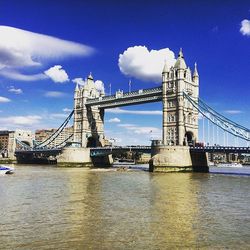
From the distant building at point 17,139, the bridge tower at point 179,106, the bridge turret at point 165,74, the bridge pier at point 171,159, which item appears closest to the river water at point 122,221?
the bridge pier at point 171,159

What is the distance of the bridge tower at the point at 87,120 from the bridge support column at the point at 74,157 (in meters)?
10.2

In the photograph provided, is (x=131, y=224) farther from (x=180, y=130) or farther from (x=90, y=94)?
(x=90, y=94)

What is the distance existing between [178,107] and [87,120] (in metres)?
34.6

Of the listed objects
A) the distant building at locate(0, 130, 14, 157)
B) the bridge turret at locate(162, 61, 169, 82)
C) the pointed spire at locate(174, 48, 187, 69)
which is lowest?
the distant building at locate(0, 130, 14, 157)

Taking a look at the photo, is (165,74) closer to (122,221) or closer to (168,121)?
(168,121)

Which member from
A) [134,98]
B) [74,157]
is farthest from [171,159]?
[74,157]

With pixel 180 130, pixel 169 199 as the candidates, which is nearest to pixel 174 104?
pixel 180 130

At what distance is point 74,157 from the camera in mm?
93562

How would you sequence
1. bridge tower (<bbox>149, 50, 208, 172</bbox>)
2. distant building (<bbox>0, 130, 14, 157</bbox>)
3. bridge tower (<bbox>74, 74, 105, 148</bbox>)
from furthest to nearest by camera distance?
distant building (<bbox>0, 130, 14, 157</bbox>), bridge tower (<bbox>74, 74, 105, 148</bbox>), bridge tower (<bbox>149, 50, 208, 172</bbox>)

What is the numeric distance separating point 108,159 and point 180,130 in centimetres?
2747

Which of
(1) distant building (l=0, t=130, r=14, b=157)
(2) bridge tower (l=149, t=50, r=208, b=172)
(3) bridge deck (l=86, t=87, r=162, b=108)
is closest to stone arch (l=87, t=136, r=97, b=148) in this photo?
(3) bridge deck (l=86, t=87, r=162, b=108)

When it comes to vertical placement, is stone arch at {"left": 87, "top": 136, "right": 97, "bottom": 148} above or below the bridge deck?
below

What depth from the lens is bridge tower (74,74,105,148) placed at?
106688 millimetres

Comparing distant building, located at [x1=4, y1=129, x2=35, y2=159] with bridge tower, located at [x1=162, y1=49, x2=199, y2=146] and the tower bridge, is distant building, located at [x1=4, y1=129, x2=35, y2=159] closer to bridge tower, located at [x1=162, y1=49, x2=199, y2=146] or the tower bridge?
Answer: the tower bridge
